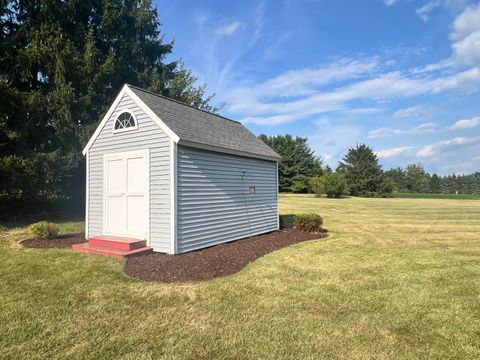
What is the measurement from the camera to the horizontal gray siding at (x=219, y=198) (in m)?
8.09

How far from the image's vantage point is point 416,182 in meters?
78.8

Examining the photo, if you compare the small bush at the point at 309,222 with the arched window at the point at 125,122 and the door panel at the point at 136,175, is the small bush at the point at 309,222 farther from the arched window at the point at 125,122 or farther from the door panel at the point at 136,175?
the arched window at the point at 125,122

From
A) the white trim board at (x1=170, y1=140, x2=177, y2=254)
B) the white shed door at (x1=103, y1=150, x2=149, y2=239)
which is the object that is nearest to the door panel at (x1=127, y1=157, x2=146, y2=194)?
the white shed door at (x1=103, y1=150, x2=149, y2=239)

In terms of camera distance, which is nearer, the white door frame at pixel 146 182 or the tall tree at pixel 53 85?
the white door frame at pixel 146 182

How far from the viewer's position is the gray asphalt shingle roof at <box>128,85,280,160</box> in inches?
335

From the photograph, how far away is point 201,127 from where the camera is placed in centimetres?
980

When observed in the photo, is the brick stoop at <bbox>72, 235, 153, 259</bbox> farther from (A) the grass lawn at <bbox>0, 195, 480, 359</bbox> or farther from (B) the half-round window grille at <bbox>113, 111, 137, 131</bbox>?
(B) the half-round window grille at <bbox>113, 111, 137, 131</bbox>

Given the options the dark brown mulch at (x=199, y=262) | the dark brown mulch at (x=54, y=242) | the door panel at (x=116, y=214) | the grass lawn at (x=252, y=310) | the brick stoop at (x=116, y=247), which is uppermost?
the door panel at (x=116, y=214)

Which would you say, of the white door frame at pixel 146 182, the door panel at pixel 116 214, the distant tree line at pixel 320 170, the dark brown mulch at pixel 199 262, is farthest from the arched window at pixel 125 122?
the distant tree line at pixel 320 170

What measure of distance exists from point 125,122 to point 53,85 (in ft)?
30.1

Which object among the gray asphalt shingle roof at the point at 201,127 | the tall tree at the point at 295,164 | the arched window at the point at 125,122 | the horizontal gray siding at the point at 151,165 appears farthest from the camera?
the tall tree at the point at 295,164

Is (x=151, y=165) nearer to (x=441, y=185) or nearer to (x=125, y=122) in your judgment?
(x=125, y=122)

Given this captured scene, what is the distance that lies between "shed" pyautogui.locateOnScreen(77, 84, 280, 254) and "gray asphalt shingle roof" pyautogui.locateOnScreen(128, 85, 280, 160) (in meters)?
0.05

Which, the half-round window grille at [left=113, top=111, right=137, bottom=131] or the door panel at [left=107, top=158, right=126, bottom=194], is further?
the door panel at [left=107, top=158, right=126, bottom=194]
